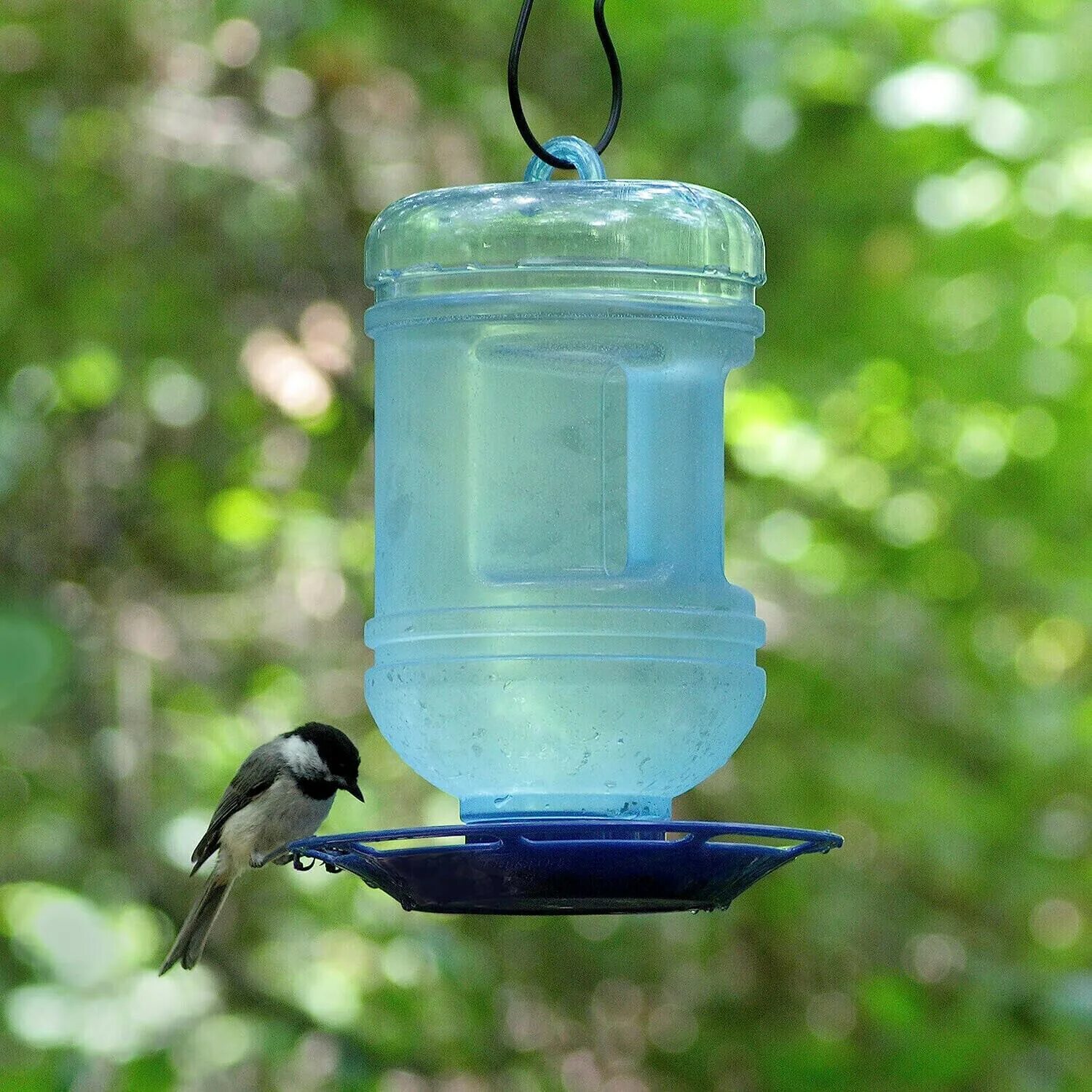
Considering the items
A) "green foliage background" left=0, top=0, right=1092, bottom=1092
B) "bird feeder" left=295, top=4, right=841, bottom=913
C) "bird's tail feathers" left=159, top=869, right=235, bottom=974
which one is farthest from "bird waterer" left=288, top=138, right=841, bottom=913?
"green foliage background" left=0, top=0, right=1092, bottom=1092

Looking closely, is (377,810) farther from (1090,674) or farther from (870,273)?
(1090,674)

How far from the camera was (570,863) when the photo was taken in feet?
8.98

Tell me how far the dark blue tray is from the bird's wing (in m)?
2.04

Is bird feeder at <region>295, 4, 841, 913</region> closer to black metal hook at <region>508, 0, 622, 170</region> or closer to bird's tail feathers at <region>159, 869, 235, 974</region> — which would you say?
black metal hook at <region>508, 0, 622, 170</region>

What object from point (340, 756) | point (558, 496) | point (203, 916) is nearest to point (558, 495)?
point (558, 496)

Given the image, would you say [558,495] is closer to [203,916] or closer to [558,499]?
[558,499]

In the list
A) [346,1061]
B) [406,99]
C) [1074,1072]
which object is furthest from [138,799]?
[1074,1072]

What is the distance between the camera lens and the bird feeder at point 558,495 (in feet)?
10.6

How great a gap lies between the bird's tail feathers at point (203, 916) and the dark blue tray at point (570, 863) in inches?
89.7

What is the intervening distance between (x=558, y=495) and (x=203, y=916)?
8.10 feet

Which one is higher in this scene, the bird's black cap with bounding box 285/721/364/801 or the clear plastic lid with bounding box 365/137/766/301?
the clear plastic lid with bounding box 365/137/766/301

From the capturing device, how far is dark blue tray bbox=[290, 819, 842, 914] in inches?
107

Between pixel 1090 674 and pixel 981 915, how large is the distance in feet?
3.98

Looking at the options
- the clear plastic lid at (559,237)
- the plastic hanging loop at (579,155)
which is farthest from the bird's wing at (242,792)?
Result: the plastic hanging loop at (579,155)
